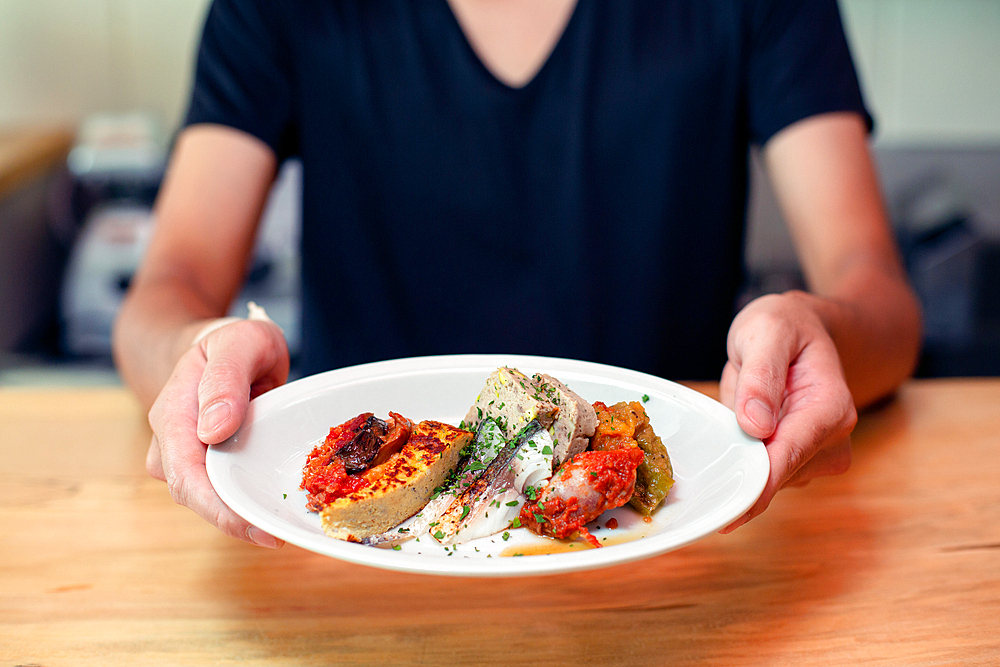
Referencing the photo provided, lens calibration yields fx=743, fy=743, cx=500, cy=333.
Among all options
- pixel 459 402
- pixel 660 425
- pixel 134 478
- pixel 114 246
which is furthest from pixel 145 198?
pixel 660 425

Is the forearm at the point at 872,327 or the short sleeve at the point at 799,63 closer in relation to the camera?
the forearm at the point at 872,327

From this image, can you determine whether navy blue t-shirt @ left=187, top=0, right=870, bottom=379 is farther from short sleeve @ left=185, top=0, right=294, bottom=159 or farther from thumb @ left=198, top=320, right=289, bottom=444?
thumb @ left=198, top=320, right=289, bottom=444

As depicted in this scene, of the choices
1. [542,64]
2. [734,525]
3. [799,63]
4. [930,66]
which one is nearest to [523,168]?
[542,64]

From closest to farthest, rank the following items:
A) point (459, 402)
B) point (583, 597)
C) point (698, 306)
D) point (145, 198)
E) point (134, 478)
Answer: point (583, 597) < point (459, 402) < point (134, 478) < point (698, 306) < point (145, 198)

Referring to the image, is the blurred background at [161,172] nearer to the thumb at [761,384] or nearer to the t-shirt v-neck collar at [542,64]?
the t-shirt v-neck collar at [542,64]

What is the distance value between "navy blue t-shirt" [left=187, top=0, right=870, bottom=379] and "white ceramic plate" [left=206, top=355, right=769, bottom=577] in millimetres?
789

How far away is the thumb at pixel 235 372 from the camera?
81cm

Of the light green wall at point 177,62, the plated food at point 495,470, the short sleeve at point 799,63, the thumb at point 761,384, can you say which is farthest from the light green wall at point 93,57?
the thumb at point 761,384

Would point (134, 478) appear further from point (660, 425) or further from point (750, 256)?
point (750, 256)

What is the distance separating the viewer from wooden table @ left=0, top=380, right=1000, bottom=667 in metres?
0.79

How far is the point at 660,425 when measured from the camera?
94 cm

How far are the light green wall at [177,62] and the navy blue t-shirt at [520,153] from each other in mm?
1983

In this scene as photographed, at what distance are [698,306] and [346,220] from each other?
0.92 meters

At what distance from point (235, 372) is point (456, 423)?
296 mm
